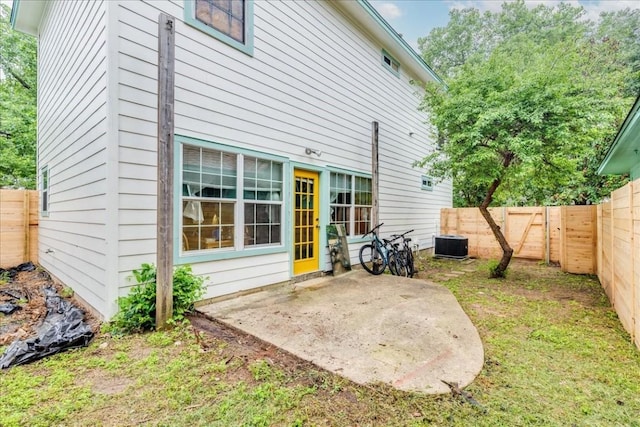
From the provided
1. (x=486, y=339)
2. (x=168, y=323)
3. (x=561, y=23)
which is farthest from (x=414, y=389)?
(x=561, y=23)

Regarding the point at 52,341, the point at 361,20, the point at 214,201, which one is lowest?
the point at 52,341

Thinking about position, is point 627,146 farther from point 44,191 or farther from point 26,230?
point 26,230

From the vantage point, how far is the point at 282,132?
534cm

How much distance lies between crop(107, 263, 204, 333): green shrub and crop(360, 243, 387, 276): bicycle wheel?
407 centimetres

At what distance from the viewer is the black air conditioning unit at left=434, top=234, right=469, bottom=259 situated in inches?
376

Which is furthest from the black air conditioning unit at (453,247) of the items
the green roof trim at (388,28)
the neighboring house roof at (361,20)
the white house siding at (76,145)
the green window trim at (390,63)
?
the white house siding at (76,145)

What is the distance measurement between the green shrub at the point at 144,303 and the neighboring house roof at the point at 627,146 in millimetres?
5530

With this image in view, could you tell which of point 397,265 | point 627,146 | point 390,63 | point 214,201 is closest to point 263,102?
point 214,201

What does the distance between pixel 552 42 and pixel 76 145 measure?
2618 centimetres

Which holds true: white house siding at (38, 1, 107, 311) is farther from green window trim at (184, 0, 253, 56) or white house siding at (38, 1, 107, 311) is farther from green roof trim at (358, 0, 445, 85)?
green roof trim at (358, 0, 445, 85)

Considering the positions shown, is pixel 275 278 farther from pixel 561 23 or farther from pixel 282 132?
pixel 561 23

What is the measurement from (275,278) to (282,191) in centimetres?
154

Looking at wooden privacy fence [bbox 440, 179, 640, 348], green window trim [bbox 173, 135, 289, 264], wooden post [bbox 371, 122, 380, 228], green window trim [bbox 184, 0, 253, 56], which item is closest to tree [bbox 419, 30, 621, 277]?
wooden privacy fence [bbox 440, 179, 640, 348]

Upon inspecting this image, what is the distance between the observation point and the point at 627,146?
5.13 meters
